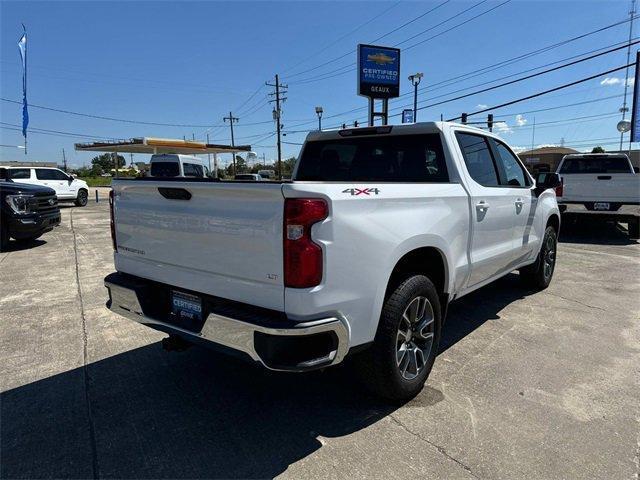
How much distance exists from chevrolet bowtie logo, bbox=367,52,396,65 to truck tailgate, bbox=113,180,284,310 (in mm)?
19662

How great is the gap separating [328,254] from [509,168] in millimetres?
3404

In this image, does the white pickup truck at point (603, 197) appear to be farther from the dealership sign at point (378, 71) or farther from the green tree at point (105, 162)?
the green tree at point (105, 162)

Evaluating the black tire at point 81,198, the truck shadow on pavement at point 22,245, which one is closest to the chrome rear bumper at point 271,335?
the truck shadow on pavement at point 22,245

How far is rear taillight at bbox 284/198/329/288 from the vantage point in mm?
2346

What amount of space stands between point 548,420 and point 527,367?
828 millimetres

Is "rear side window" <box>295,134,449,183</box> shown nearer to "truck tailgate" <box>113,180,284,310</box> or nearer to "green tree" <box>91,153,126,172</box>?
"truck tailgate" <box>113,180,284,310</box>

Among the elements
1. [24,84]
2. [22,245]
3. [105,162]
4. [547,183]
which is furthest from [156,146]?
[105,162]

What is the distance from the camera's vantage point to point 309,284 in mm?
2377

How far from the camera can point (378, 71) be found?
2120 centimetres

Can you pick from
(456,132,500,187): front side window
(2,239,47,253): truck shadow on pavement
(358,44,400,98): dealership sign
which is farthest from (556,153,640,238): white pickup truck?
(358,44,400,98): dealership sign

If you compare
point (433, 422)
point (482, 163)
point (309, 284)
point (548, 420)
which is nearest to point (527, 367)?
point (548, 420)

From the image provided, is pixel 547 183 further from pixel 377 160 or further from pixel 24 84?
pixel 24 84

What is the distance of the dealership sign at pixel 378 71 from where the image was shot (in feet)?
68.1

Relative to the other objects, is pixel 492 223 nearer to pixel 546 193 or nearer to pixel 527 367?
pixel 527 367
